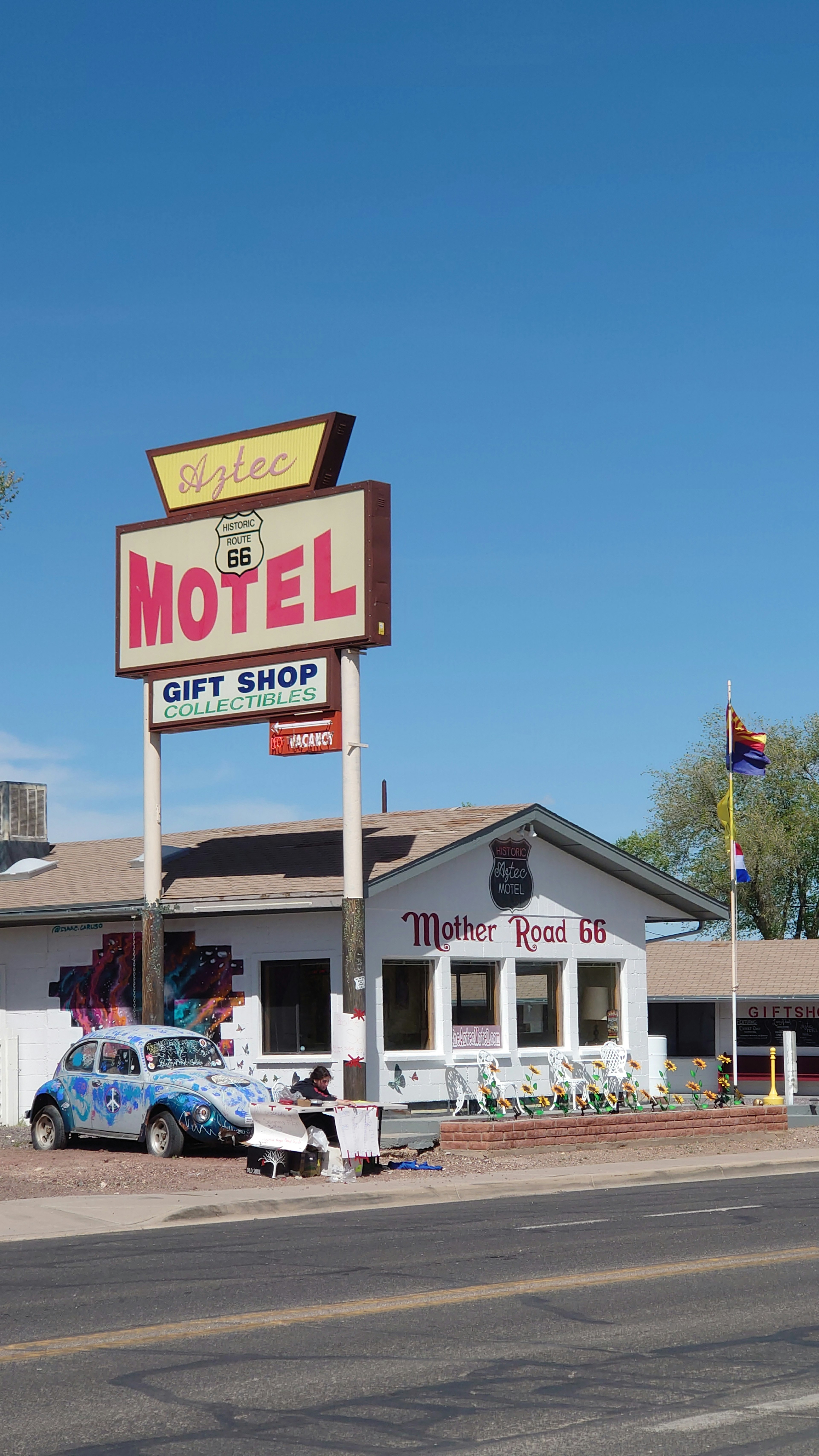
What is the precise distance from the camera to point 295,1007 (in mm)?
25344

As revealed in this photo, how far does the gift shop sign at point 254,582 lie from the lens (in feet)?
77.3

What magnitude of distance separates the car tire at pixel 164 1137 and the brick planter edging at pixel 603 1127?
12.5 feet

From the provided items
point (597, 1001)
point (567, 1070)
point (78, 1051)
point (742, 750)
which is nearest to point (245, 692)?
point (78, 1051)

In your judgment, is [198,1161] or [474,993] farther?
[474,993]

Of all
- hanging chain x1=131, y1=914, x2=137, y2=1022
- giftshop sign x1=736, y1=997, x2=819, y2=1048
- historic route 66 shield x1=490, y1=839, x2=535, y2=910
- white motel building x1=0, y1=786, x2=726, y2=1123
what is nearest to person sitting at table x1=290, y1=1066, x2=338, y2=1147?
white motel building x1=0, y1=786, x2=726, y2=1123

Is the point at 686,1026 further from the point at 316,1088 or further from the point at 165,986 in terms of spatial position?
the point at 316,1088

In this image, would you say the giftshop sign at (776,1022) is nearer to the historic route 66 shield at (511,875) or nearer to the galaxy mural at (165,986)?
the historic route 66 shield at (511,875)

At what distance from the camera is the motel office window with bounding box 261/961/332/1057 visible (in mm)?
25094

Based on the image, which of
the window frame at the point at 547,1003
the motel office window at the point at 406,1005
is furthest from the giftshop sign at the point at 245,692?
the window frame at the point at 547,1003

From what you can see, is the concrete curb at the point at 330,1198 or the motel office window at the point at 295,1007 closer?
the concrete curb at the point at 330,1198

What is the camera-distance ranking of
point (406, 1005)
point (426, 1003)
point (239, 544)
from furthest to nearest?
point (426, 1003)
point (406, 1005)
point (239, 544)

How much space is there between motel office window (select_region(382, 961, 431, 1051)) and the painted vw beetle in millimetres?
4029

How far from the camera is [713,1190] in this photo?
62.6ft

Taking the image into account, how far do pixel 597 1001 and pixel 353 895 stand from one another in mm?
8071
